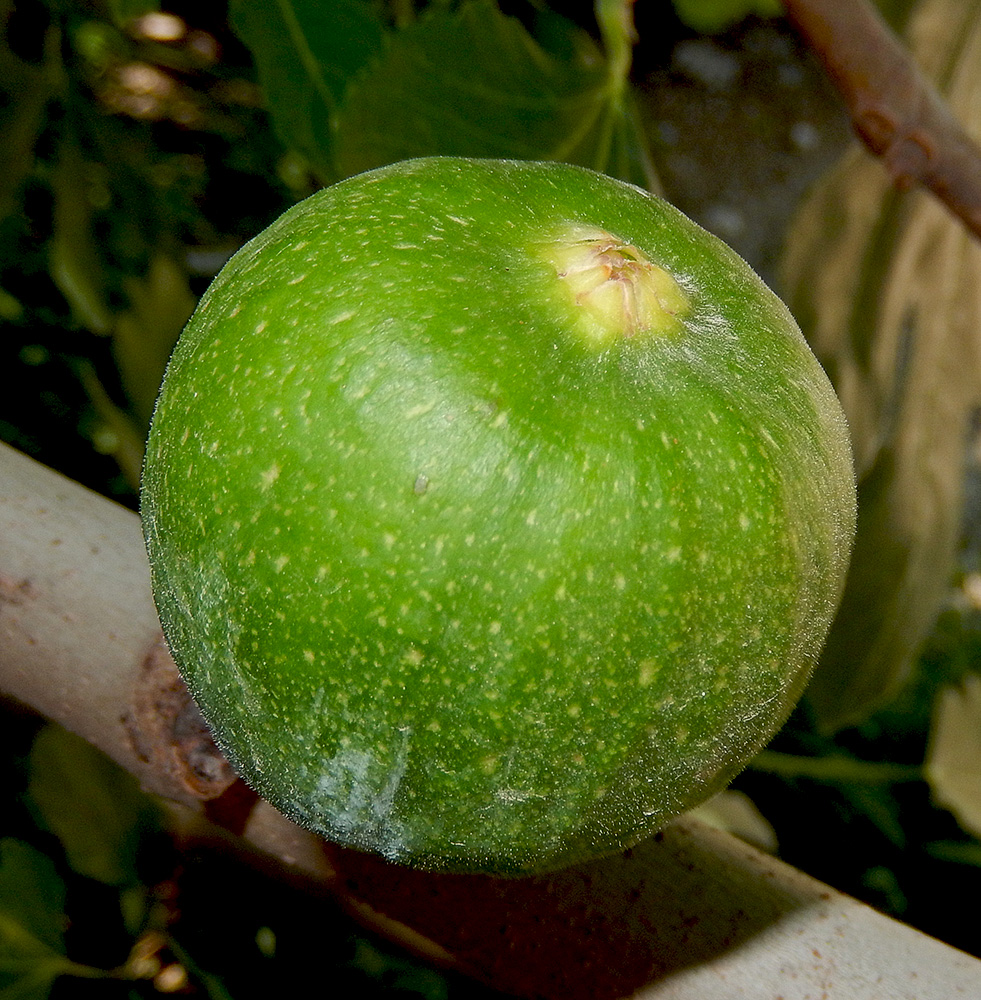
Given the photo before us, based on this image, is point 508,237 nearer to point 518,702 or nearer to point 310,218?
point 310,218

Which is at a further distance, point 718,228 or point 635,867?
point 718,228

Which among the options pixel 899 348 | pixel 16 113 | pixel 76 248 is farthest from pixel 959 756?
pixel 16 113

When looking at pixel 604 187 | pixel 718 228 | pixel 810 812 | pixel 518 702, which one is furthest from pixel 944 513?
pixel 518 702

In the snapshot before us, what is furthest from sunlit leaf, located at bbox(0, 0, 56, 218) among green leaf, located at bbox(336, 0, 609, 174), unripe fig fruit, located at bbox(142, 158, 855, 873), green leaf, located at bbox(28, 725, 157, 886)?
unripe fig fruit, located at bbox(142, 158, 855, 873)

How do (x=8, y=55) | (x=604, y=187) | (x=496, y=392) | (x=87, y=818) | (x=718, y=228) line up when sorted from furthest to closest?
(x=718, y=228) → (x=8, y=55) → (x=87, y=818) → (x=604, y=187) → (x=496, y=392)

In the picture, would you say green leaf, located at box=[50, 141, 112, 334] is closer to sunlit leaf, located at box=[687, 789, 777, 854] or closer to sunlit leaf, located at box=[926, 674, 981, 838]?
sunlit leaf, located at box=[687, 789, 777, 854]

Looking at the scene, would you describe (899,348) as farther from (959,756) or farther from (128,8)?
(128,8)
